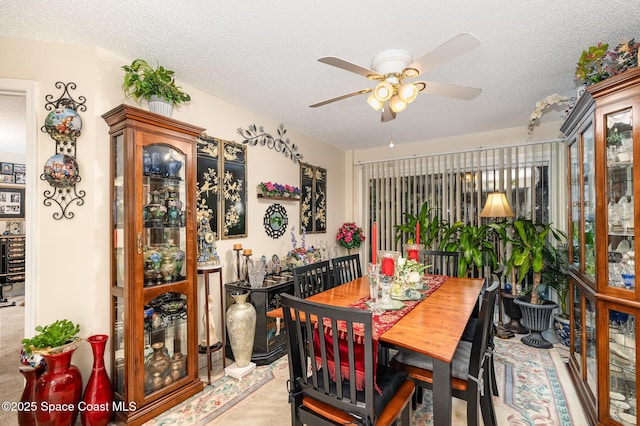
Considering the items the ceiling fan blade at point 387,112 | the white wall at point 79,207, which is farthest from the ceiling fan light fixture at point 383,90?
the white wall at point 79,207

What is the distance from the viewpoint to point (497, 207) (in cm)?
354

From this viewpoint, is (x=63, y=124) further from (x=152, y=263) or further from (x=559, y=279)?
(x=559, y=279)

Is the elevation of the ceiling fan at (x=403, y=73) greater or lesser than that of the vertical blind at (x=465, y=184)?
greater

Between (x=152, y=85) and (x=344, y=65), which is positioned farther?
(x=152, y=85)

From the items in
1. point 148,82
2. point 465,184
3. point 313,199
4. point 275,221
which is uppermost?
point 148,82

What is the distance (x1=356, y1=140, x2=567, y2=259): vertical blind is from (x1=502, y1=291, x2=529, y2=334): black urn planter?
1.02 m

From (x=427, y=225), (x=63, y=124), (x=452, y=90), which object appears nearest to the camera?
(x=452, y=90)

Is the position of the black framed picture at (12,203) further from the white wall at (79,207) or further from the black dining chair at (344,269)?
the black dining chair at (344,269)

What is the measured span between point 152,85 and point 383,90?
5.35 feet

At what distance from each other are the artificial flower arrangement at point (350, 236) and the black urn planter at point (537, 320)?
2348 millimetres

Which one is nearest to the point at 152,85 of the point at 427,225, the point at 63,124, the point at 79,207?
the point at 63,124

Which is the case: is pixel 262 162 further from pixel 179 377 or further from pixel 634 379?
pixel 634 379

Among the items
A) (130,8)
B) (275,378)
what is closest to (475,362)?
(275,378)

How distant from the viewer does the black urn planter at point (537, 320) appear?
10.4 ft
